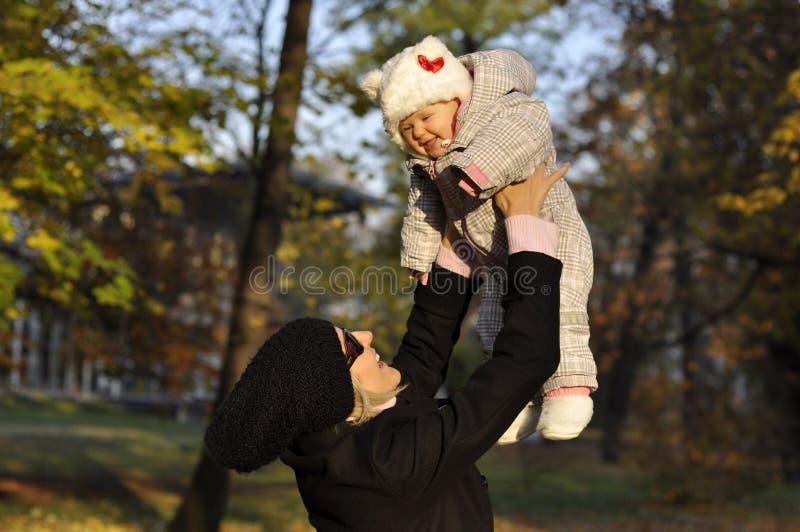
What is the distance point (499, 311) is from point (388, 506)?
65 centimetres

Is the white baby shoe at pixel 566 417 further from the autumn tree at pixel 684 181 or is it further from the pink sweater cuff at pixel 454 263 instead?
the autumn tree at pixel 684 181

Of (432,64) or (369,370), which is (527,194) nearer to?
(432,64)

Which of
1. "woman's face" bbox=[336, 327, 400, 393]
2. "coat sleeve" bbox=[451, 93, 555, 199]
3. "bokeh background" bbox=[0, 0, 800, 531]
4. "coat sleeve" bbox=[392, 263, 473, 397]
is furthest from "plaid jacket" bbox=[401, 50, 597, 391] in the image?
"bokeh background" bbox=[0, 0, 800, 531]

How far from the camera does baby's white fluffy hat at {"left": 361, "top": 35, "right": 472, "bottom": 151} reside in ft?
7.61

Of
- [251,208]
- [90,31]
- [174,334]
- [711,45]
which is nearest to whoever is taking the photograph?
[90,31]

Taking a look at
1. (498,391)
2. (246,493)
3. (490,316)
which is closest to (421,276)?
(490,316)

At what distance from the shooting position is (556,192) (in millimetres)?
2307

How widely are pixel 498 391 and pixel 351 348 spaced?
395 mm

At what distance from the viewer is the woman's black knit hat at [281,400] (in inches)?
77.7

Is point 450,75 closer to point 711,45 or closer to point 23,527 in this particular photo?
point 711,45

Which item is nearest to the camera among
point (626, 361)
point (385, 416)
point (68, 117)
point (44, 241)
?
point (385, 416)

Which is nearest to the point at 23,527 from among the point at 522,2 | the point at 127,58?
the point at 127,58

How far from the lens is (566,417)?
2154mm

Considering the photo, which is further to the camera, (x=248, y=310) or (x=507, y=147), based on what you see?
(x=248, y=310)
